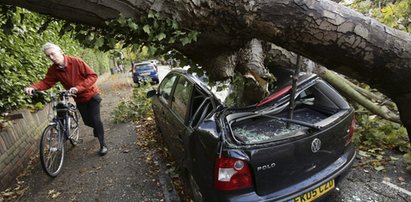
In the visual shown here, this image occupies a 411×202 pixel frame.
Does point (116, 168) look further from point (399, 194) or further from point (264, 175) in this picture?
point (399, 194)

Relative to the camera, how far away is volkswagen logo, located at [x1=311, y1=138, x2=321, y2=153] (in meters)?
Answer: 2.40

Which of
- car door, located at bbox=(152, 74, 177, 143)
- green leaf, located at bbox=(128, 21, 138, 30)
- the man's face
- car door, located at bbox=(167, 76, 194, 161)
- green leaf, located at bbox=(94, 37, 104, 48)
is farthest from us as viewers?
car door, located at bbox=(152, 74, 177, 143)

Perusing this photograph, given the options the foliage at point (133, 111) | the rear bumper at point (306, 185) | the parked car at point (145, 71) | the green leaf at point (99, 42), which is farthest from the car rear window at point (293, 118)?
the parked car at point (145, 71)

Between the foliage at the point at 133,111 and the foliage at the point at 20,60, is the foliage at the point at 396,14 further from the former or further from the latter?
the foliage at the point at 133,111

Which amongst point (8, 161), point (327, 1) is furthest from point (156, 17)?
point (8, 161)

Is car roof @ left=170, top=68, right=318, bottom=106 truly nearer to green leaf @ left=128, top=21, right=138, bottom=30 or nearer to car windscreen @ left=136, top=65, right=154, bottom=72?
green leaf @ left=128, top=21, right=138, bottom=30

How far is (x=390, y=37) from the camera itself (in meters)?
1.50

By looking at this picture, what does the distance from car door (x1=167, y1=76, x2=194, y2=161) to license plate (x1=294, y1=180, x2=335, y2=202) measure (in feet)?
4.47

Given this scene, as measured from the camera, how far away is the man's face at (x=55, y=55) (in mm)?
4066

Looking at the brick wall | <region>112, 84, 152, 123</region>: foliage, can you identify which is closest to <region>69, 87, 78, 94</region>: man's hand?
the brick wall

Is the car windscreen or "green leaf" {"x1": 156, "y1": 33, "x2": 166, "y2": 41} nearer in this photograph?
"green leaf" {"x1": 156, "y1": 33, "x2": 166, "y2": 41}

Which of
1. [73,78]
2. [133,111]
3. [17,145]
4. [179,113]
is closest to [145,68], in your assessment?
[133,111]

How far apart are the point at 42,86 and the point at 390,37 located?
464 centimetres

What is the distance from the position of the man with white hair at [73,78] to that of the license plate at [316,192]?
3512mm
